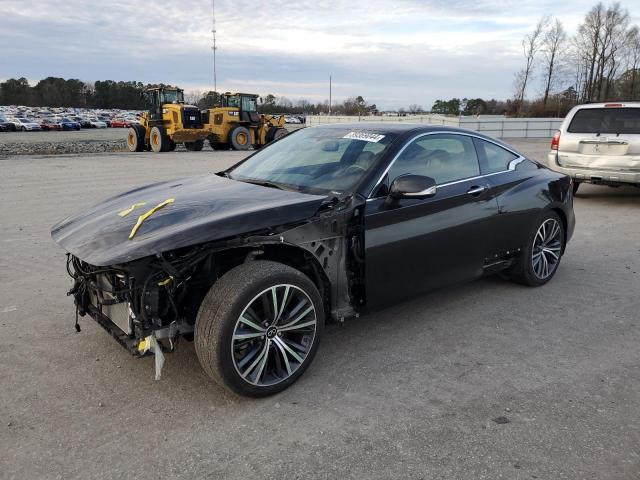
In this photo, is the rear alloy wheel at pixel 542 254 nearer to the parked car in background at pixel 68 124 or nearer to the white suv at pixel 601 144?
the white suv at pixel 601 144

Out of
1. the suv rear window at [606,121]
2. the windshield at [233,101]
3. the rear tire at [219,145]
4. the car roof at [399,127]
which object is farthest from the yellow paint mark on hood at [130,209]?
the windshield at [233,101]

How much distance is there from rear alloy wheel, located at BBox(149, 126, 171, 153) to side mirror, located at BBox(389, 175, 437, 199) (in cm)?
2219

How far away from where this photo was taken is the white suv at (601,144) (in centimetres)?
914

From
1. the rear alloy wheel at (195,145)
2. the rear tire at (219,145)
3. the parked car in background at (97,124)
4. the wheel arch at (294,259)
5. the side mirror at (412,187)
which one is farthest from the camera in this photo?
the parked car in background at (97,124)

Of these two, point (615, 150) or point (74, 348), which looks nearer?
point (74, 348)

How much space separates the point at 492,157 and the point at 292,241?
2.38 m

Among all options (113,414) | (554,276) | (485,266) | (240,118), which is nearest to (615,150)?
(554,276)

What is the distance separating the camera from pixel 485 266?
15.4 feet

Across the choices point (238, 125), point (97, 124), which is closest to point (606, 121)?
point (238, 125)

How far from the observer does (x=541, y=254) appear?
532 centimetres

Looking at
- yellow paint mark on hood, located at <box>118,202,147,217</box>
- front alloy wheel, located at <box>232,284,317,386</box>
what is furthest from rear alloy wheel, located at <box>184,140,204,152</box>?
front alloy wheel, located at <box>232,284,317,386</box>

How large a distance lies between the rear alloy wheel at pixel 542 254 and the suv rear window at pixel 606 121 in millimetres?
4896

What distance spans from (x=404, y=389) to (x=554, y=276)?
303cm

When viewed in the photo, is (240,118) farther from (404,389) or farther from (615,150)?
(404,389)
